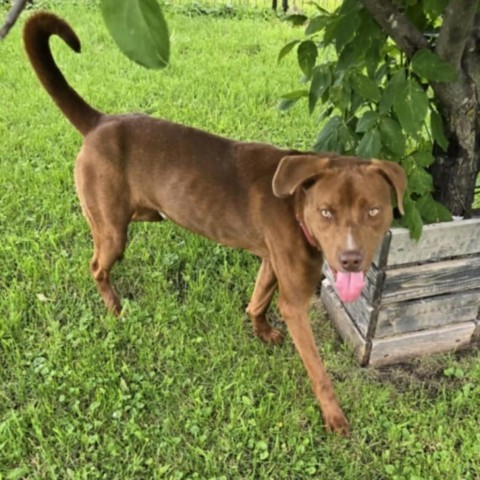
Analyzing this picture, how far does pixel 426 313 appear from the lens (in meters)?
2.68

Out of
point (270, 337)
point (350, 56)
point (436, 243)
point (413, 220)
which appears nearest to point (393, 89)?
point (350, 56)

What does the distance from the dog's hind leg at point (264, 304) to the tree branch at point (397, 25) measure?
3.82 ft

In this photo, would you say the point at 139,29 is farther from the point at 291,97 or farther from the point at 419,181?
the point at 291,97

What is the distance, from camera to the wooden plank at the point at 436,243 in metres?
2.41

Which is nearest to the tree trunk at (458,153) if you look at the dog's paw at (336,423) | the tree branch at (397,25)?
the tree branch at (397,25)

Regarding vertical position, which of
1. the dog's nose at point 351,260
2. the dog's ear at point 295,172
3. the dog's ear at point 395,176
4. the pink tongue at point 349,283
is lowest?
the pink tongue at point 349,283

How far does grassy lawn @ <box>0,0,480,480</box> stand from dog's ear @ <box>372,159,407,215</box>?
94cm

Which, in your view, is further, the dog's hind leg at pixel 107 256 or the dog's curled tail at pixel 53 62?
the dog's hind leg at pixel 107 256

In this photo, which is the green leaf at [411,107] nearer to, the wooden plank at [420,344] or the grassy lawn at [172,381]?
the wooden plank at [420,344]

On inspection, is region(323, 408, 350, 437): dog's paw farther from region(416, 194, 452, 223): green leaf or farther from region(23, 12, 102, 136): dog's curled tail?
region(23, 12, 102, 136): dog's curled tail

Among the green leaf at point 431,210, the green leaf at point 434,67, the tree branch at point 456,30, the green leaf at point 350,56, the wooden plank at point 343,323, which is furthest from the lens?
the wooden plank at point 343,323

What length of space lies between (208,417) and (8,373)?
3.11 feet

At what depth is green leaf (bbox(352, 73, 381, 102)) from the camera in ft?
7.00

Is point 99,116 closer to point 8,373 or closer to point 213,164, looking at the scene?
point 213,164
